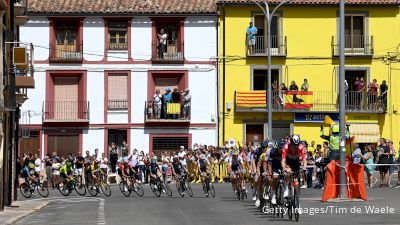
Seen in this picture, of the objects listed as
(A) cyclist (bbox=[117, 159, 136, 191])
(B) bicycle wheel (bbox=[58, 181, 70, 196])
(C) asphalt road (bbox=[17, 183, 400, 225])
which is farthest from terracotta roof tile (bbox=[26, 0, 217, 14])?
(C) asphalt road (bbox=[17, 183, 400, 225])

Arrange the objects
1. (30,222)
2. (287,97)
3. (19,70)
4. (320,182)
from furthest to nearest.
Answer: (287,97) < (320,182) < (19,70) < (30,222)

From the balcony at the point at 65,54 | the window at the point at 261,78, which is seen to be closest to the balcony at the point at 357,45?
the window at the point at 261,78

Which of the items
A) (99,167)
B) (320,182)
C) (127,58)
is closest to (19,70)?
(99,167)

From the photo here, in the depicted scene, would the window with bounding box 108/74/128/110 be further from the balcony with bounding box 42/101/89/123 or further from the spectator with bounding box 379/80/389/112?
the spectator with bounding box 379/80/389/112

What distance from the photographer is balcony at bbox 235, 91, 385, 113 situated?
57125 mm

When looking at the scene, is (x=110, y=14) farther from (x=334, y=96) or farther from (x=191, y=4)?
(x=334, y=96)

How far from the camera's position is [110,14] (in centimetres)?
5753

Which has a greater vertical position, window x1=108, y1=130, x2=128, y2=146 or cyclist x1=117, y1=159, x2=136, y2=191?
window x1=108, y1=130, x2=128, y2=146

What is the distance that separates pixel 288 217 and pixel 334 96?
111 feet

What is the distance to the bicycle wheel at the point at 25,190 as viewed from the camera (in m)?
42.9

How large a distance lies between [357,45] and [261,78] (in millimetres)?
5581

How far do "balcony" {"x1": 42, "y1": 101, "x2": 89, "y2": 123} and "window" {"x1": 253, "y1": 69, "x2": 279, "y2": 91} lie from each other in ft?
30.7

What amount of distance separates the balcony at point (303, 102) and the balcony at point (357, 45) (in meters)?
2.26

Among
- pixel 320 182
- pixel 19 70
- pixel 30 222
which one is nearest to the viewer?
pixel 30 222
